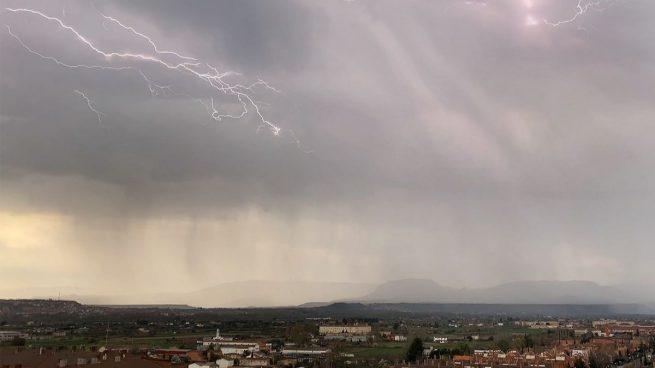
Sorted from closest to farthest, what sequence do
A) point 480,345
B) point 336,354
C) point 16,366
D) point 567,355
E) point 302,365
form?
point 16,366 → point 302,365 → point 336,354 → point 567,355 → point 480,345

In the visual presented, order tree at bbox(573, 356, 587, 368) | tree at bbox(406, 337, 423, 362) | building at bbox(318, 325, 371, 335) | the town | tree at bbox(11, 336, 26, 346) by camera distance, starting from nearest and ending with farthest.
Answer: the town < tree at bbox(11, 336, 26, 346) < tree at bbox(573, 356, 587, 368) < tree at bbox(406, 337, 423, 362) < building at bbox(318, 325, 371, 335)

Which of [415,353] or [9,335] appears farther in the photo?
[415,353]

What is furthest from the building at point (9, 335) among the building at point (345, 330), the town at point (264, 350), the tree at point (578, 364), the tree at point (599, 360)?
the tree at point (599, 360)

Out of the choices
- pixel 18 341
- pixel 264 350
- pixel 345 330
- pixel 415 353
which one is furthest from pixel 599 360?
pixel 18 341

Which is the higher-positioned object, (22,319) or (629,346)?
(22,319)

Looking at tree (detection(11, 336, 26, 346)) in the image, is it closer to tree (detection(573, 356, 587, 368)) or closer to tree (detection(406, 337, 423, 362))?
tree (detection(406, 337, 423, 362))

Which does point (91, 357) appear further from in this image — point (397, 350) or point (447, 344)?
point (447, 344)

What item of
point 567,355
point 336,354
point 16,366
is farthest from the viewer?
point 567,355

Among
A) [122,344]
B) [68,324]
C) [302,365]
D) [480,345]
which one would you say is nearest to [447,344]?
[480,345]

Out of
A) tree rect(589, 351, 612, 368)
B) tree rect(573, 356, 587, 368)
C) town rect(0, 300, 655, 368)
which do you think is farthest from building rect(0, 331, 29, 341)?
tree rect(589, 351, 612, 368)

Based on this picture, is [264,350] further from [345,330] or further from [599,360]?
[345,330]

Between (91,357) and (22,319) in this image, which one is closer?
(91,357)
